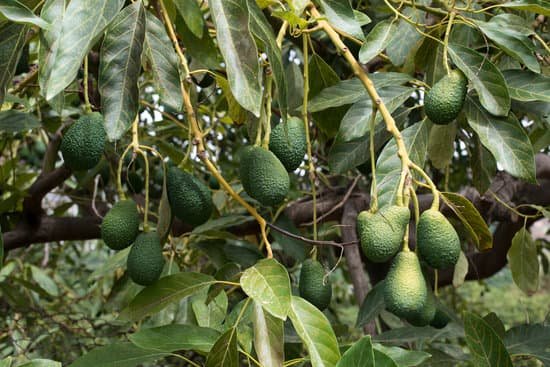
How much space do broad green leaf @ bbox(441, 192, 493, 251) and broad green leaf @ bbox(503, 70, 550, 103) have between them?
27cm

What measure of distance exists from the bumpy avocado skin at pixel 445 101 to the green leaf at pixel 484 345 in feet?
1.04

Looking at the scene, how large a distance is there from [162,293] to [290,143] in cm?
33

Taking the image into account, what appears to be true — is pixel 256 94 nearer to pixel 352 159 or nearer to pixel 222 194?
pixel 352 159

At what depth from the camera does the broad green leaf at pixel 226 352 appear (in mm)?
1123

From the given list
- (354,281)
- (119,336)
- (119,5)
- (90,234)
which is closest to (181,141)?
(119,336)

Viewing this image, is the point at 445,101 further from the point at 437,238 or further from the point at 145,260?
the point at 145,260

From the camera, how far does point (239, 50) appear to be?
40.1 inches

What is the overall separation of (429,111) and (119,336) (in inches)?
81.5

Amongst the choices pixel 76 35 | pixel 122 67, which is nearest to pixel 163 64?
pixel 122 67

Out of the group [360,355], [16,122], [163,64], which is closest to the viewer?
[360,355]

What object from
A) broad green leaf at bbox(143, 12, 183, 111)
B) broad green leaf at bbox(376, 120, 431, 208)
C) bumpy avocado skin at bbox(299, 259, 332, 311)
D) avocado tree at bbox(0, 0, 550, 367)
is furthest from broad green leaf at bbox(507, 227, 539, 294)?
broad green leaf at bbox(143, 12, 183, 111)

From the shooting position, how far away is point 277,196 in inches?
46.5

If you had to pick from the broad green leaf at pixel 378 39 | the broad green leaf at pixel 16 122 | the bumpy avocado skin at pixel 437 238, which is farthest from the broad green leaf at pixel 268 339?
the broad green leaf at pixel 16 122

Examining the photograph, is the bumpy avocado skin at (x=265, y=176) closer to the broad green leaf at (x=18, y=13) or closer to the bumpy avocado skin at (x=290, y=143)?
the bumpy avocado skin at (x=290, y=143)
